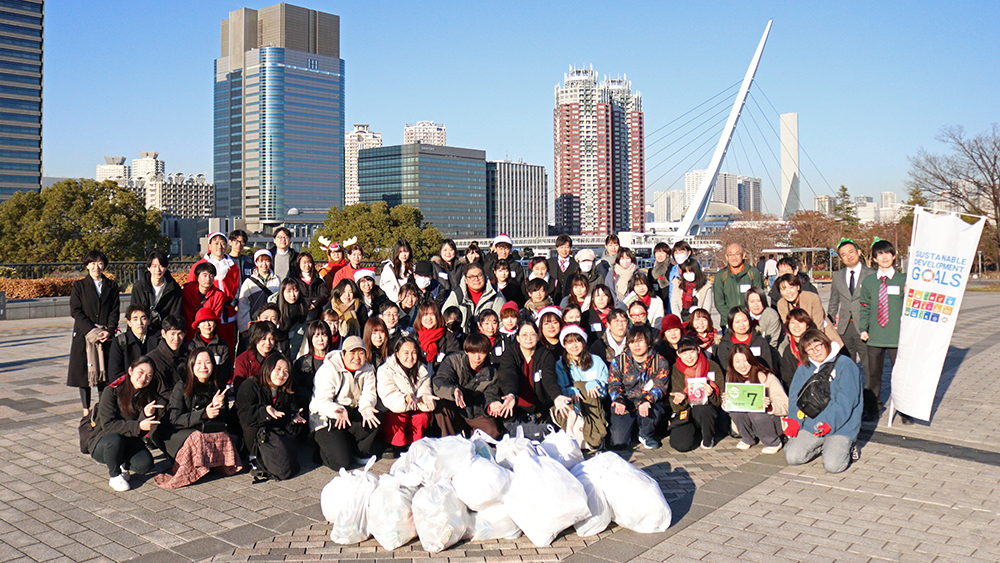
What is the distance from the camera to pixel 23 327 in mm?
15766

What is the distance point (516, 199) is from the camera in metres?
166

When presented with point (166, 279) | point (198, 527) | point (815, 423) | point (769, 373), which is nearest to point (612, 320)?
point (769, 373)

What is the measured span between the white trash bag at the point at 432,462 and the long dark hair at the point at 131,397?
7.11 ft

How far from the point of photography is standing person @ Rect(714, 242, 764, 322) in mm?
7844

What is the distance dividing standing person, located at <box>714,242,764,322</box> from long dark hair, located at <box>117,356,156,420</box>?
551 centimetres

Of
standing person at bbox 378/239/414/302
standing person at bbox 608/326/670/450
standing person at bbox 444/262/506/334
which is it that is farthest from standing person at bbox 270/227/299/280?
standing person at bbox 608/326/670/450

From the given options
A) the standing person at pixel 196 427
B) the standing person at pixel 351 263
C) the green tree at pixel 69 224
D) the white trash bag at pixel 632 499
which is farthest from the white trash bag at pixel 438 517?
the green tree at pixel 69 224

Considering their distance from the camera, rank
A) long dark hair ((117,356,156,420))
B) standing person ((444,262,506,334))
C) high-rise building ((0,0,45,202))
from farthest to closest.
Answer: high-rise building ((0,0,45,202))
standing person ((444,262,506,334))
long dark hair ((117,356,156,420))

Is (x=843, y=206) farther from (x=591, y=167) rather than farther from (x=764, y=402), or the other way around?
(x=591, y=167)

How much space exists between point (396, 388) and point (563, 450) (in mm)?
1646

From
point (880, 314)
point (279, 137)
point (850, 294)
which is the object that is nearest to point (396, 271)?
point (850, 294)

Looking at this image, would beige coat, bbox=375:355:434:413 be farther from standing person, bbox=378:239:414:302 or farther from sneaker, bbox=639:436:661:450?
standing person, bbox=378:239:414:302

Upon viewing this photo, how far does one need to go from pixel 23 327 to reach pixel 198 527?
46.4ft

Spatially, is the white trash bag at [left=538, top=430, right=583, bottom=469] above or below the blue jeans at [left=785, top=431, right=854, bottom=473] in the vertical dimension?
above
